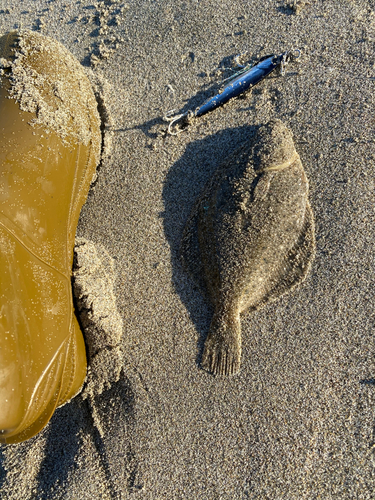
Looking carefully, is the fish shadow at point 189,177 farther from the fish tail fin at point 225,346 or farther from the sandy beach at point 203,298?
the fish tail fin at point 225,346

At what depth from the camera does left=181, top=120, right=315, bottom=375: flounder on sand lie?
7.93 feet

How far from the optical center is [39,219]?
2.39 metres

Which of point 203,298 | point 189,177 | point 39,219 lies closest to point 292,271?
point 203,298

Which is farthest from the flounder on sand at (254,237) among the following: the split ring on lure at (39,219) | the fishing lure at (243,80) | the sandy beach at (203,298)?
the split ring on lure at (39,219)

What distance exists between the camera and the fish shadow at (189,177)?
2.70 metres

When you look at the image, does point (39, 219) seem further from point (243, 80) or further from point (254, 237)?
point (243, 80)

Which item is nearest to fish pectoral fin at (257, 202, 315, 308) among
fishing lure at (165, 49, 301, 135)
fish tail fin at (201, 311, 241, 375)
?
fish tail fin at (201, 311, 241, 375)

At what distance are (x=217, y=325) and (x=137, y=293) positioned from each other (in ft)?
2.30

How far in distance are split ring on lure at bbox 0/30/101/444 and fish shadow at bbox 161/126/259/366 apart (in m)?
0.70

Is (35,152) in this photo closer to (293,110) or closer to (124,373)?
(124,373)

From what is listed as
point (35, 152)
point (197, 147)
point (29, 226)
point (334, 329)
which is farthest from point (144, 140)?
point (334, 329)

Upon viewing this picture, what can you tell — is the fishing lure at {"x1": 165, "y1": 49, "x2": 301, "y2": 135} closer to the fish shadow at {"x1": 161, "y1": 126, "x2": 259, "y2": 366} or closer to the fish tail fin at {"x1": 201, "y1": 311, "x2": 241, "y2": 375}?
the fish shadow at {"x1": 161, "y1": 126, "x2": 259, "y2": 366}

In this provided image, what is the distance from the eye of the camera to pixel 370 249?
8.11 ft

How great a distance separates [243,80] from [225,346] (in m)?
2.12
